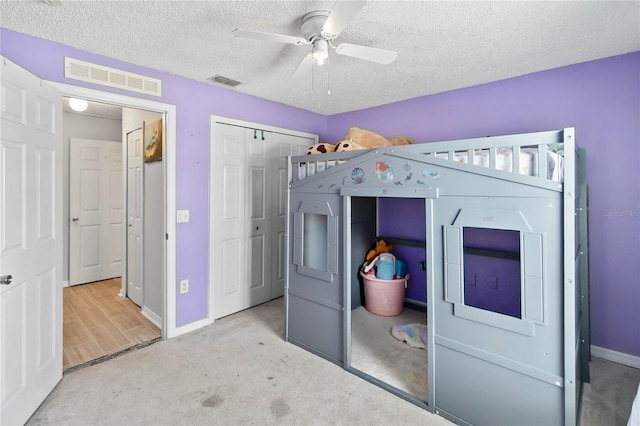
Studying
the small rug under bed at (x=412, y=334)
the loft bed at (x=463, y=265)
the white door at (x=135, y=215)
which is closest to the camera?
the loft bed at (x=463, y=265)

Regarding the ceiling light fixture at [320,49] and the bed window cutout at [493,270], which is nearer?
the ceiling light fixture at [320,49]

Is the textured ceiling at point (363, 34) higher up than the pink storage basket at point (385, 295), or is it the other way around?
the textured ceiling at point (363, 34)

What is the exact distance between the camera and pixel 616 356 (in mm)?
2471

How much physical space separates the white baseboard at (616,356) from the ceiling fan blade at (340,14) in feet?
10.1

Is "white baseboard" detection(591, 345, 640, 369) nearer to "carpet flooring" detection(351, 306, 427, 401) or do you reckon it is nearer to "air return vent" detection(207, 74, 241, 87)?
"carpet flooring" detection(351, 306, 427, 401)

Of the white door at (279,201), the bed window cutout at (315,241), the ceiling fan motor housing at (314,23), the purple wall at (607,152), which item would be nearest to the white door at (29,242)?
the ceiling fan motor housing at (314,23)

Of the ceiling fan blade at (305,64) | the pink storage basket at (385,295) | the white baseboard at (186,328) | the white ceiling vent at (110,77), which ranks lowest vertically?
the white baseboard at (186,328)

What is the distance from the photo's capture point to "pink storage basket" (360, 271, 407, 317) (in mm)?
3318

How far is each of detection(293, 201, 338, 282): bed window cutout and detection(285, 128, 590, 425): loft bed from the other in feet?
0.06

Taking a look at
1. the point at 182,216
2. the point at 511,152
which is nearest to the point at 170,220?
the point at 182,216

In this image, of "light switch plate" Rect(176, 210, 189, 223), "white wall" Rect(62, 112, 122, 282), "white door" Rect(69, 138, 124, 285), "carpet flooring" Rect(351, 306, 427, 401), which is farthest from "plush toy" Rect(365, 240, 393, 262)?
"white wall" Rect(62, 112, 122, 282)

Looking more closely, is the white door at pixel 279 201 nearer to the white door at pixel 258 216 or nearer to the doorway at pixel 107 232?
the white door at pixel 258 216

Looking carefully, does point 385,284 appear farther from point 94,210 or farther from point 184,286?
point 94,210

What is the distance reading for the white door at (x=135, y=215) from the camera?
11.2ft
